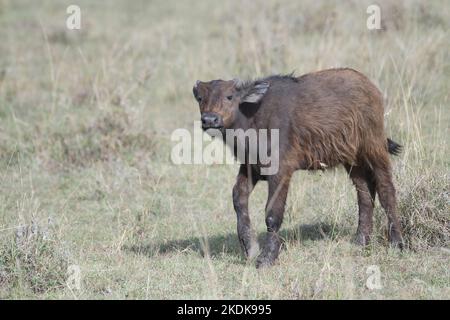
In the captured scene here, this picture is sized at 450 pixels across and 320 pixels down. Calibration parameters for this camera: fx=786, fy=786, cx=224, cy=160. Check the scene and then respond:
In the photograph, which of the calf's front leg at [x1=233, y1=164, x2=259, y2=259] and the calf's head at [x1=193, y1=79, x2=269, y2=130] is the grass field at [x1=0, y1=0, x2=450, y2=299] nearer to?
the calf's front leg at [x1=233, y1=164, x2=259, y2=259]

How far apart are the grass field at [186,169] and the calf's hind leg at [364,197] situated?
0.15m

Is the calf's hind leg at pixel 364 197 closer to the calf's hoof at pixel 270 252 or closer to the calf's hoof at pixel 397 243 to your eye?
the calf's hoof at pixel 397 243

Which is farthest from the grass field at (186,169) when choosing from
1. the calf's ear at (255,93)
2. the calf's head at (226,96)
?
the calf's ear at (255,93)

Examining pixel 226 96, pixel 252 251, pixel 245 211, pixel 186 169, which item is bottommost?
pixel 252 251

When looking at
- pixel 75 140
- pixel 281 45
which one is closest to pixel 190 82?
pixel 281 45

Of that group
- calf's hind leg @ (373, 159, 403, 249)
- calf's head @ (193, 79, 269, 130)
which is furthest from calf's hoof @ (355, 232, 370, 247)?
calf's head @ (193, 79, 269, 130)

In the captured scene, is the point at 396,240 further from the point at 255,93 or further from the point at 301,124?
the point at 255,93

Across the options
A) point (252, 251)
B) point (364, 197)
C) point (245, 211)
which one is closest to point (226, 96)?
point (245, 211)

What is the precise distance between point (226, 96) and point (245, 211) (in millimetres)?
1058

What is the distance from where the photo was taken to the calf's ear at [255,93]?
7027 mm

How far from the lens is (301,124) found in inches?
276
